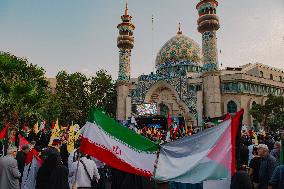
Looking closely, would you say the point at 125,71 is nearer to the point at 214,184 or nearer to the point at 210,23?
the point at 210,23

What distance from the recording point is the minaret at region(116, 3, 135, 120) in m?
44.6

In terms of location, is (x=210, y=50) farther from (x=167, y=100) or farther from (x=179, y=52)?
(x=179, y=52)

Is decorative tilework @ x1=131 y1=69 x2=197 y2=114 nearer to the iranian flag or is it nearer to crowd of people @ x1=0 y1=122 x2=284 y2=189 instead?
crowd of people @ x1=0 y1=122 x2=284 y2=189

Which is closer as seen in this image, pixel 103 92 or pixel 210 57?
pixel 210 57

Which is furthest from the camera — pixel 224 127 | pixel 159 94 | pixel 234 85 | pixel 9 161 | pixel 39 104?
pixel 159 94

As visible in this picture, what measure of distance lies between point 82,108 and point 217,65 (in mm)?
18714

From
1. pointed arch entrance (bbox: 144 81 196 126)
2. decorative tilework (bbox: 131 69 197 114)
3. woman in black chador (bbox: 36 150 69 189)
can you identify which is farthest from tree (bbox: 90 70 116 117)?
woman in black chador (bbox: 36 150 69 189)

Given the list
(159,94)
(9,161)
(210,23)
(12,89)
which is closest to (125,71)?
(159,94)

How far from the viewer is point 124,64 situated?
46406 mm

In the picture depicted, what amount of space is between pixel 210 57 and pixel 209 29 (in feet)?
11.9

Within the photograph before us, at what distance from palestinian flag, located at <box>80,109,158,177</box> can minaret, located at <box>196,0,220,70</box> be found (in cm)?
3308

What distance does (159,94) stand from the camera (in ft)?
144

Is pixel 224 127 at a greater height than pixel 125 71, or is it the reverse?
pixel 125 71

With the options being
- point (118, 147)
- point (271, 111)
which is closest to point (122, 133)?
point (118, 147)
